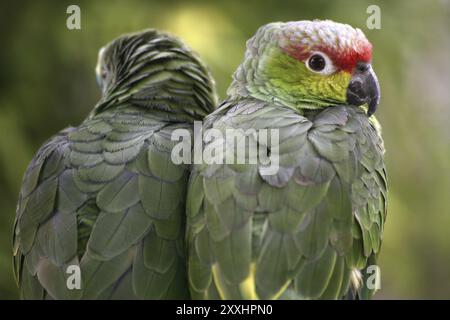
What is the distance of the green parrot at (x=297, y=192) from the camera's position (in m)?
1.26

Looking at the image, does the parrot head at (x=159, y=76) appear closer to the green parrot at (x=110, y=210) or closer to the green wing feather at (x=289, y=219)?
the green parrot at (x=110, y=210)

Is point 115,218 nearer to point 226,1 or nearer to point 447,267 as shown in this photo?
point 226,1

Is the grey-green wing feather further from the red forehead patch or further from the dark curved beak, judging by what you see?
the dark curved beak

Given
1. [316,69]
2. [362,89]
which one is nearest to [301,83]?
[316,69]

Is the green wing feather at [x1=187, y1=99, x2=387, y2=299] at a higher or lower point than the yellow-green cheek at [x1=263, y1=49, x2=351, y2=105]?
lower

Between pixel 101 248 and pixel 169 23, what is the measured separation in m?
2.04

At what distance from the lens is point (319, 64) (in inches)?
64.6

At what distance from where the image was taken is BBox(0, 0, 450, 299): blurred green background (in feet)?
10.1

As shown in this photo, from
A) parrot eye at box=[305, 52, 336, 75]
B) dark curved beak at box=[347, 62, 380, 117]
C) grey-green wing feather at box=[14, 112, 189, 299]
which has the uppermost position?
parrot eye at box=[305, 52, 336, 75]

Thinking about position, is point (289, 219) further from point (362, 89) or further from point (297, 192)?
point (362, 89)

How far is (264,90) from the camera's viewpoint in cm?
166

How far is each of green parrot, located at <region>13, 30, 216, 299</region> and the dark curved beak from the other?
0.50 meters

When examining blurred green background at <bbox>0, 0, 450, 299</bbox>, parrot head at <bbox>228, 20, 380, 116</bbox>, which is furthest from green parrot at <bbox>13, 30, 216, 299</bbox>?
blurred green background at <bbox>0, 0, 450, 299</bbox>
